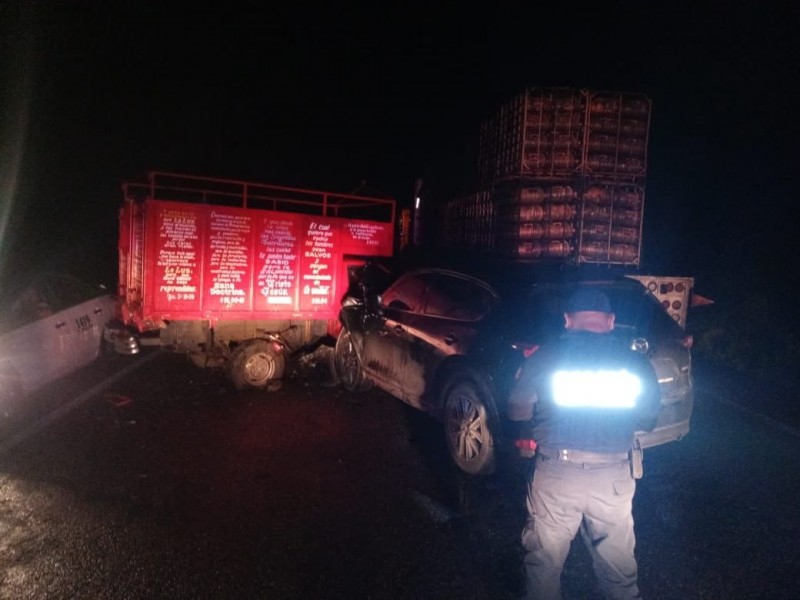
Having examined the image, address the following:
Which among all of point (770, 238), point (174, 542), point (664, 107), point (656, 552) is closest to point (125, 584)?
point (174, 542)

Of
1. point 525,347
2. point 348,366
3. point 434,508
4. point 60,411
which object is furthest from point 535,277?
point 60,411

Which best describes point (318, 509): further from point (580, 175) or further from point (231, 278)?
point (580, 175)

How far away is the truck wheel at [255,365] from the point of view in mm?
7223

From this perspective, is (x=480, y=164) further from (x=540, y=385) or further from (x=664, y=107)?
(x=540, y=385)

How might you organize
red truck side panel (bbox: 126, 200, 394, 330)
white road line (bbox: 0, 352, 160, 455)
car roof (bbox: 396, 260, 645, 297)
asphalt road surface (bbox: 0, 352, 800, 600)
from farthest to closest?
red truck side panel (bbox: 126, 200, 394, 330) < white road line (bbox: 0, 352, 160, 455) < car roof (bbox: 396, 260, 645, 297) < asphalt road surface (bbox: 0, 352, 800, 600)

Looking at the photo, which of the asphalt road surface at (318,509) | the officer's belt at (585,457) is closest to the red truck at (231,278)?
the asphalt road surface at (318,509)

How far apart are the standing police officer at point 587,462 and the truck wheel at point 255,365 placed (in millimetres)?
5011

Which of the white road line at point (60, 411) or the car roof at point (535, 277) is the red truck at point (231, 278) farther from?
the car roof at point (535, 277)

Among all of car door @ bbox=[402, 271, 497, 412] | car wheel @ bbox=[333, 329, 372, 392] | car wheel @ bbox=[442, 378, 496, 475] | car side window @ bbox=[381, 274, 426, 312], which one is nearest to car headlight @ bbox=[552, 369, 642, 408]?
car wheel @ bbox=[442, 378, 496, 475]

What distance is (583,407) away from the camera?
2.79 meters

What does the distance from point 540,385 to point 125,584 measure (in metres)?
2.53

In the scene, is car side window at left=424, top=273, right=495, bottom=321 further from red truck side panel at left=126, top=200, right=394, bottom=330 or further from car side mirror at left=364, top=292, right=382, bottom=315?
red truck side panel at left=126, top=200, right=394, bottom=330

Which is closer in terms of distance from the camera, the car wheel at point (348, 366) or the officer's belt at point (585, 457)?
the officer's belt at point (585, 457)

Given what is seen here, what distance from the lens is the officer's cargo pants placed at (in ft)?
9.12
